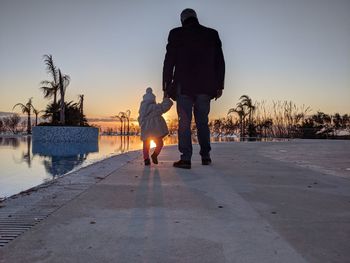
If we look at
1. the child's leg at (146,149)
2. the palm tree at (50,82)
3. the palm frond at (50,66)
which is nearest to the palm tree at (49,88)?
the palm tree at (50,82)

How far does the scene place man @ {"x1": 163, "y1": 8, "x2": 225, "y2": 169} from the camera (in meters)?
3.96

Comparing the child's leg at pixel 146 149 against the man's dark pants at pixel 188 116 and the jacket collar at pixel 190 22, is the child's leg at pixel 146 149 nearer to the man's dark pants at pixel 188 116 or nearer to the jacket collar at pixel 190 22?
the man's dark pants at pixel 188 116

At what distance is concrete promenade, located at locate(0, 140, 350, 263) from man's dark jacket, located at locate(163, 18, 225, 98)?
1.70 meters

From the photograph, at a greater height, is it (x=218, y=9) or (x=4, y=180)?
(x=218, y=9)

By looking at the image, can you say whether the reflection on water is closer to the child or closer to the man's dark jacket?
the child

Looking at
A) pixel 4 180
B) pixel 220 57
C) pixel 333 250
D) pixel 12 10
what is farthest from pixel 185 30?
pixel 12 10

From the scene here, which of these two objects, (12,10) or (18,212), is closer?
(18,212)

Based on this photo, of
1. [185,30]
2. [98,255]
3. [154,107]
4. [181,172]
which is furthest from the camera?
[154,107]

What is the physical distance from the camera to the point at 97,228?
1.47 m

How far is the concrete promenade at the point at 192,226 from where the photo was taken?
1.17 m

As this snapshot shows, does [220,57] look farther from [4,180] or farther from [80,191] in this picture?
[4,180]

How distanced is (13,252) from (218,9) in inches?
413

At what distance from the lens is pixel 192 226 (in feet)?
4.98

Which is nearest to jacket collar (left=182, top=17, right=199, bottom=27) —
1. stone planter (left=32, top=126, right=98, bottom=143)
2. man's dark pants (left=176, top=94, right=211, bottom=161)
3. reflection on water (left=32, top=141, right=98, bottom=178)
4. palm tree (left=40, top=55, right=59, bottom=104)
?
man's dark pants (left=176, top=94, right=211, bottom=161)
